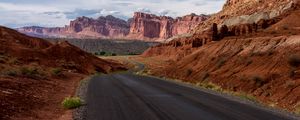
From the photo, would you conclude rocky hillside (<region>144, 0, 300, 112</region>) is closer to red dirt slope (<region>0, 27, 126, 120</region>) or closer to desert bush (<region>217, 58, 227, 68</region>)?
desert bush (<region>217, 58, 227, 68</region>)

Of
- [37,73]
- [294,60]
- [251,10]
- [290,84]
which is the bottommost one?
[37,73]

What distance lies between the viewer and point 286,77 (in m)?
33.2

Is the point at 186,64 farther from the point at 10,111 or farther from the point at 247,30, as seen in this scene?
the point at 10,111

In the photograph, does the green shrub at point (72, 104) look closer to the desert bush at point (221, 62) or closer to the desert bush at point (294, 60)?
the desert bush at point (294, 60)

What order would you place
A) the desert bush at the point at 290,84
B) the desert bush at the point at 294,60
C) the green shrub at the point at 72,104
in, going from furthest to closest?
the desert bush at the point at 294,60, the desert bush at the point at 290,84, the green shrub at the point at 72,104

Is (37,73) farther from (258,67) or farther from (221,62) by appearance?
(258,67)

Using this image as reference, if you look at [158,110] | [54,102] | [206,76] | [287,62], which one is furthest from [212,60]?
[158,110]

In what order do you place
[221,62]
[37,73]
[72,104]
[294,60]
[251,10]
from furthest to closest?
[251,10]
[37,73]
[221,62]
[294,60]
[72,104]

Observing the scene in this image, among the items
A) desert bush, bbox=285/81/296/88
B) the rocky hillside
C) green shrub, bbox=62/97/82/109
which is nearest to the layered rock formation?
the rocky hillside

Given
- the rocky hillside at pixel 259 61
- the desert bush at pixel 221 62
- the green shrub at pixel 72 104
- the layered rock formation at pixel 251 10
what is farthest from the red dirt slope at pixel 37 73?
the layered rock formation at pixel 251 10

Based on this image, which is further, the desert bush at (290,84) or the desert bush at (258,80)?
the desert bush at (258,80)

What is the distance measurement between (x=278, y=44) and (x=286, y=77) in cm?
1263

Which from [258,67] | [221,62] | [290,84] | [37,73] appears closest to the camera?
[290,84]

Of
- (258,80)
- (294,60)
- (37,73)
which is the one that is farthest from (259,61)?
(37,73)
